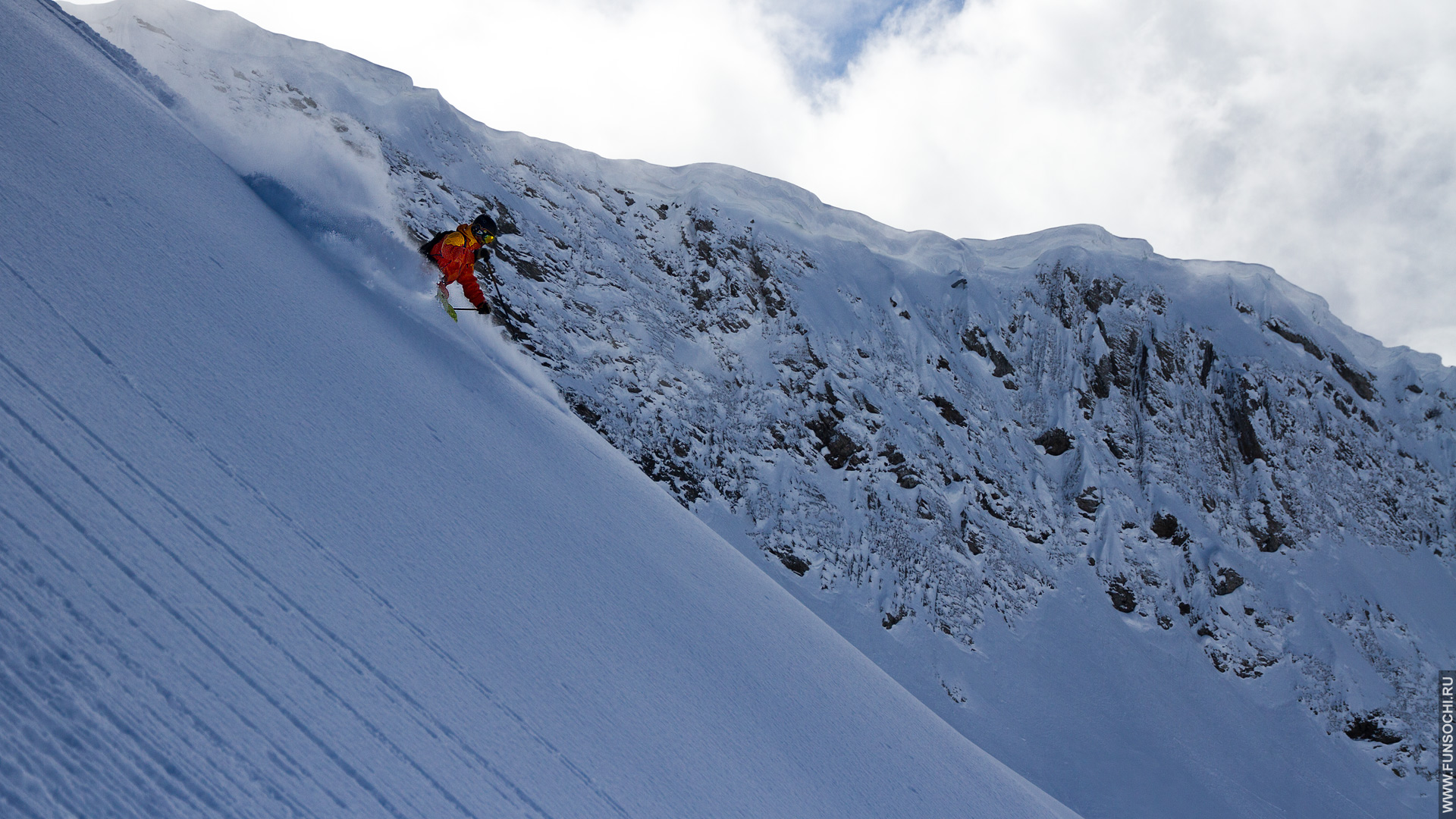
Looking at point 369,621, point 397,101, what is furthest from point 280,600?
point 397,101

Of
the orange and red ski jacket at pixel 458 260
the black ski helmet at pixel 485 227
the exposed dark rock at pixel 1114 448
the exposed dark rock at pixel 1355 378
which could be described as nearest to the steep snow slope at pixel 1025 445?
the exposed dark rock at pixel 1114 448

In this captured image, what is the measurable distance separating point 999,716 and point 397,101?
2436cm

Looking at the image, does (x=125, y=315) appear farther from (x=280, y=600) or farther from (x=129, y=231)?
(x=280, y=600)

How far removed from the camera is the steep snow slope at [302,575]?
1.82 m

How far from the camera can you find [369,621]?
99.2 inches

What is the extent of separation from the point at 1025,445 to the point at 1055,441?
1019 mm

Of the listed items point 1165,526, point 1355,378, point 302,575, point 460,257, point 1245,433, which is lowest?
point 302,575

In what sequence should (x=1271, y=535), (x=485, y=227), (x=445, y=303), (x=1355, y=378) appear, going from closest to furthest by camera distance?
(x=445, y=303) → (x=485, y=227) → (x=1271, y=535) → (x=1355, y=378)

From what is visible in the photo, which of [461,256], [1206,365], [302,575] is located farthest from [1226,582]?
[302,575]

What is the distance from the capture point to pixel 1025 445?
2241 centimetres

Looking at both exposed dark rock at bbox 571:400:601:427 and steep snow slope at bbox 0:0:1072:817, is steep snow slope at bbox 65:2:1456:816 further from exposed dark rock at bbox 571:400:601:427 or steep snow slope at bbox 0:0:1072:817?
steep snow slope at bbox 0:0:1072:817

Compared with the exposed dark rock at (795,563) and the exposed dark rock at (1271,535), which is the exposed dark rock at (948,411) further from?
the exposed dark rock at (1271,535)

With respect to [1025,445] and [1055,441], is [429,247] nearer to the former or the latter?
[1025,445]

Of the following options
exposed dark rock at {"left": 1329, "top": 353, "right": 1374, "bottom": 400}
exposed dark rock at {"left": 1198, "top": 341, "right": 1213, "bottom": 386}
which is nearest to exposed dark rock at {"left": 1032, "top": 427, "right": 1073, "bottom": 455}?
exposed dark rock at {"left": 1198, "top": 341, "right": 1213, "bottom": 386}
